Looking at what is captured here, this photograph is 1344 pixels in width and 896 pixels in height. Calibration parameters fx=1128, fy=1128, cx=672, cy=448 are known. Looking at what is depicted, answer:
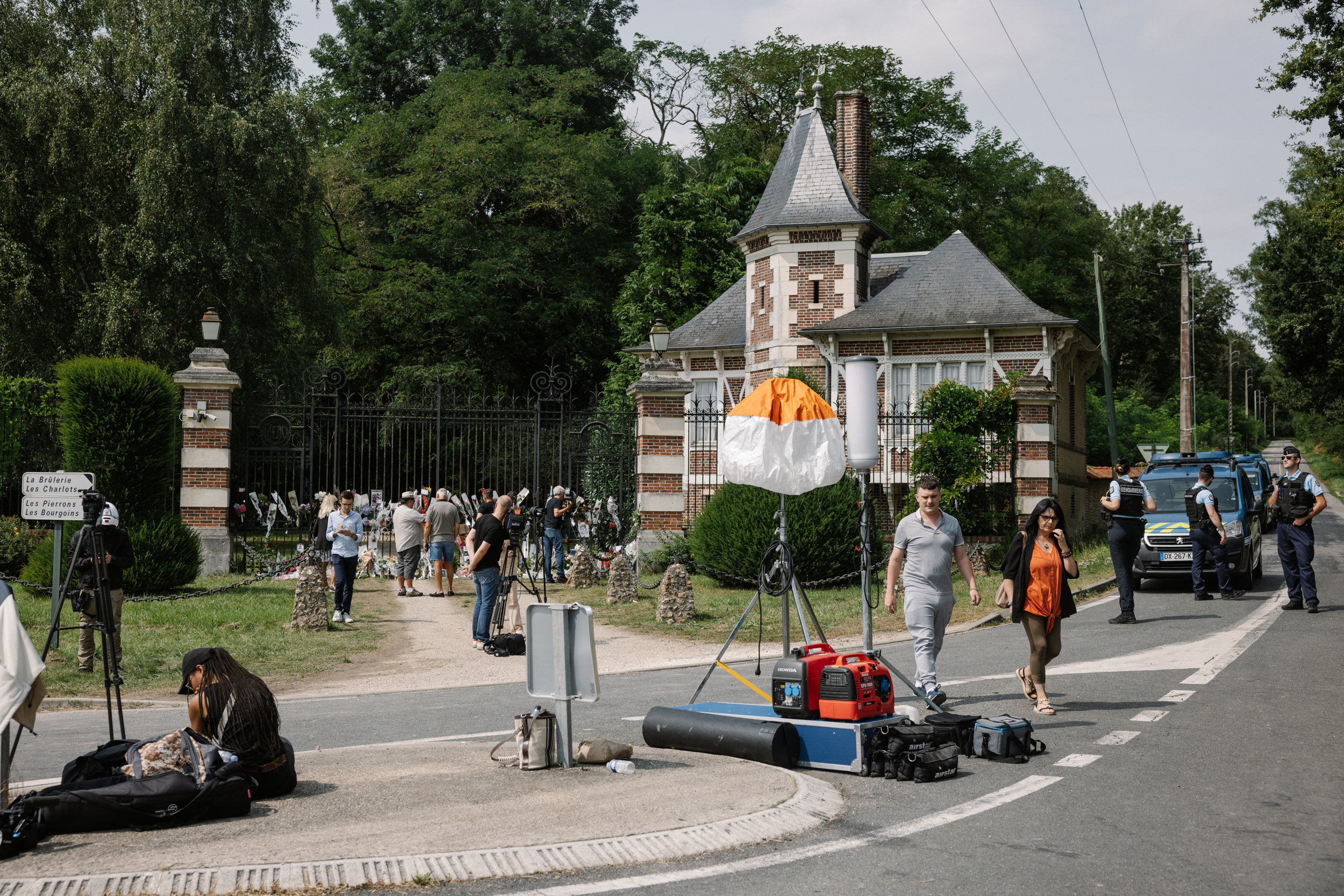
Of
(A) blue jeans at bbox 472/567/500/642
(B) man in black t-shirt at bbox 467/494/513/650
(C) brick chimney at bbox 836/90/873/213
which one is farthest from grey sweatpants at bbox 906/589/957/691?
(C) brick chimney at bbox 836/90/873/213

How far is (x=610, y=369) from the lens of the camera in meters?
42.6

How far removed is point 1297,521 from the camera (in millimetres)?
14078

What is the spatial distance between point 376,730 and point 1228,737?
20.4ft

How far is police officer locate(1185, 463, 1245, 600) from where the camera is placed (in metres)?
15.8

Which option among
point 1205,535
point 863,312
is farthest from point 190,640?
point 863,312

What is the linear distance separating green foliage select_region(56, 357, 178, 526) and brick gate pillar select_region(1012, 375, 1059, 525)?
50.2 feet

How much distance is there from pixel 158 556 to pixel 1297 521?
15.6 m

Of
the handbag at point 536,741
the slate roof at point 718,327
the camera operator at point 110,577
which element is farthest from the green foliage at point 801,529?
the slate roof at point 718,327

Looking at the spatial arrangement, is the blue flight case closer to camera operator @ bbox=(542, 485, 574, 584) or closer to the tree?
camera operator @ bbox=(542, 485, 574, 584)

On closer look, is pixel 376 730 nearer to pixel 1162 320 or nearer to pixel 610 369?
pixel 610 369

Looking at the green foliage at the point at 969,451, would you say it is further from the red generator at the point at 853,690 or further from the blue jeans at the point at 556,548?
the red generator at the point at 853,690

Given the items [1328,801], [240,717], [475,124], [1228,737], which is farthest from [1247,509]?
[475,124]

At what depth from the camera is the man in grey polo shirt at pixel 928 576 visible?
8.80m

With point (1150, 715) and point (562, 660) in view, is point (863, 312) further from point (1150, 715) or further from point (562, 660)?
point (562, 660)
